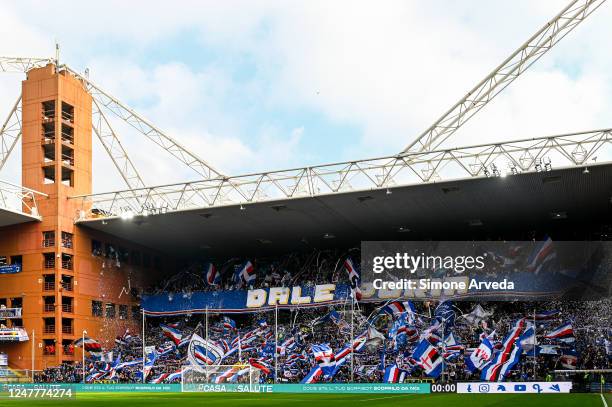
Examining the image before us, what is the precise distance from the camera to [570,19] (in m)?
52.6

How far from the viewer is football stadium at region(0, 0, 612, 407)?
53.1 meters

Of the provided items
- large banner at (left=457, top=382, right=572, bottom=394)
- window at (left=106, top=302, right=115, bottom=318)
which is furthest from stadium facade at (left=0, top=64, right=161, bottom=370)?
large banner at (left=457, top=382, right=572, bottom=394)

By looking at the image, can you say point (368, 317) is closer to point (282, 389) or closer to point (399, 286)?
point (399, 286)

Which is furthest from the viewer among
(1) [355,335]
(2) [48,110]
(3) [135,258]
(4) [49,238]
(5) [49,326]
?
(3) [135,258]

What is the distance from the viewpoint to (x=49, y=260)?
62625 mm

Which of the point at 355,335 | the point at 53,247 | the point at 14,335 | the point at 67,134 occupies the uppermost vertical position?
the point at 67,134

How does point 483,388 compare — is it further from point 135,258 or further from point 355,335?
point 135,258

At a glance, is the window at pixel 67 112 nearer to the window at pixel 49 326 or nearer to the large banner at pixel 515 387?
the window at pixel 49 326

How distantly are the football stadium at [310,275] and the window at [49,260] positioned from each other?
16cm

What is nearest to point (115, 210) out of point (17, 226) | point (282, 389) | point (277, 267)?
point (17, 226)

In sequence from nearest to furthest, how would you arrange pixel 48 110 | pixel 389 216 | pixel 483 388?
pixel 483 388
pixel 389 216
pixel 48 110

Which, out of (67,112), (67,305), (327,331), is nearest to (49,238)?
(67,305)

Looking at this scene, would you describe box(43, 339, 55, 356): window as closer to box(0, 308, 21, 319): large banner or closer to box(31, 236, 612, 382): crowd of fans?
box(31, 236, 612, 382): crowd of fans

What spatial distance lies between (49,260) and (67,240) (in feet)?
7.03
